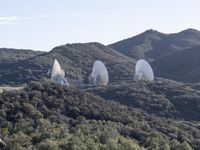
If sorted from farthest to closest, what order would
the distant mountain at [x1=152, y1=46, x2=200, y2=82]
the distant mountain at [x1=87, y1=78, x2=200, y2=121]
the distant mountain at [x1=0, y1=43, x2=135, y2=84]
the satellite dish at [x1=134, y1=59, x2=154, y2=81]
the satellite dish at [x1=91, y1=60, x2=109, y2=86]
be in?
the distant mountain at [x1=152, y1=46, x2=200, y2=82], the distant mountain at [x1=0, y1=43, x2=135, y2=84], the satellite dish at [x1=134, y1=59, x2=154, y2=81], the satellite dish at [x1=91, y1=60, x2=109, y2=86], the distant mountain at [x1=87, y1=78, x2=200, y2=121]

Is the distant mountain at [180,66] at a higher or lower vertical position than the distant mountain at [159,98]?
higher

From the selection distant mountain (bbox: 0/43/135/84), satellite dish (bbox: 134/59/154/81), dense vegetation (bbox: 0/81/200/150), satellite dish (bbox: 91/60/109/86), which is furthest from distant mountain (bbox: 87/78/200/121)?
A: distant mountain (bbox: 0/43/135/84)

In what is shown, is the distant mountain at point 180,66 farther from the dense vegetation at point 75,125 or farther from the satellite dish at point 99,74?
the dense vegetation at point 75,125

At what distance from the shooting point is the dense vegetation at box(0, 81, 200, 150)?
50.6m

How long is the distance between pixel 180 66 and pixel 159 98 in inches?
3457

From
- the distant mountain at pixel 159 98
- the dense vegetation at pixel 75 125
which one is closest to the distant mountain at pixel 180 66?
the distant mountain at pixel 159 98

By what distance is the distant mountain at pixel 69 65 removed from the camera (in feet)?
494

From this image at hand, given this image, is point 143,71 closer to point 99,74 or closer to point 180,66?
point 99,74

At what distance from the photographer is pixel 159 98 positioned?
10194cm

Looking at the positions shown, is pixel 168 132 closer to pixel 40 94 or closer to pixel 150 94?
pixel 40 94

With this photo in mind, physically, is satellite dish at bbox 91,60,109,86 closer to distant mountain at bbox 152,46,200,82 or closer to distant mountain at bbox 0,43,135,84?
distant mountain at bbox 0,43,135,84

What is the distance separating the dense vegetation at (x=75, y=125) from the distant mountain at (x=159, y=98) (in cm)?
2493

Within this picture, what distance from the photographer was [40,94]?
63.4m

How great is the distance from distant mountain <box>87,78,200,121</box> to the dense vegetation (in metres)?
24.9
